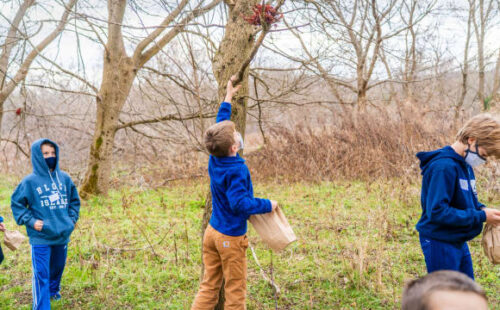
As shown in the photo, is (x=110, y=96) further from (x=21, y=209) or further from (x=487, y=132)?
(x=487, y=132)

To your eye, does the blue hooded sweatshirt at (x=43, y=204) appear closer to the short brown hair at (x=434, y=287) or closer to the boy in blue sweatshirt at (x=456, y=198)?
the boy in blue sweatshirt at (x=456, y=198)

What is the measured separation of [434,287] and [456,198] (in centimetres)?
141

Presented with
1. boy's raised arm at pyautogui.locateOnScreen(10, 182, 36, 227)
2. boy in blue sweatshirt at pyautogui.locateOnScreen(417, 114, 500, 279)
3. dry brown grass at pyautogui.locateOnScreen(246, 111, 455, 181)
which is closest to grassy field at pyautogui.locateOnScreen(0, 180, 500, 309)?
boy's raised arm at pyautogui.locateOnScreen(10, 182, 36, 227)

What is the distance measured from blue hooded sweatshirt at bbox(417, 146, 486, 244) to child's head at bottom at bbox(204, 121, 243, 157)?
49.9 inches

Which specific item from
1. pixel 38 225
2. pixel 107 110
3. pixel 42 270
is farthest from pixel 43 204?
pixel 107 110

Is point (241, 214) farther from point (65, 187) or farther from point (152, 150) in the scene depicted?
point (152, 150)

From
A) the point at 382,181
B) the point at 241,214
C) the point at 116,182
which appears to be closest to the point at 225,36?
the point at 241,214

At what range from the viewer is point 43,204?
3.45 metres

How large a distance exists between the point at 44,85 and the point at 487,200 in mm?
8690

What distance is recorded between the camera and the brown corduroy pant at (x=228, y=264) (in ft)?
8.81

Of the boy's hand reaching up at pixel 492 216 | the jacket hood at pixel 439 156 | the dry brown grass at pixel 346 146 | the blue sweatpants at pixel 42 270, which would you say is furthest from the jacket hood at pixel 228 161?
the dry brown grass at pixel 346 146

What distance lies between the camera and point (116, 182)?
35.3ft

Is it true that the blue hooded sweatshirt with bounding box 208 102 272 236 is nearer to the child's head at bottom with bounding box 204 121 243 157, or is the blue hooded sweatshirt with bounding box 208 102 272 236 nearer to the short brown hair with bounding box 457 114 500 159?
the child's head at bottom with bounding box 204 121 243 157

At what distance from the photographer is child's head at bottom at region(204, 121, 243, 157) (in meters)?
2.59
